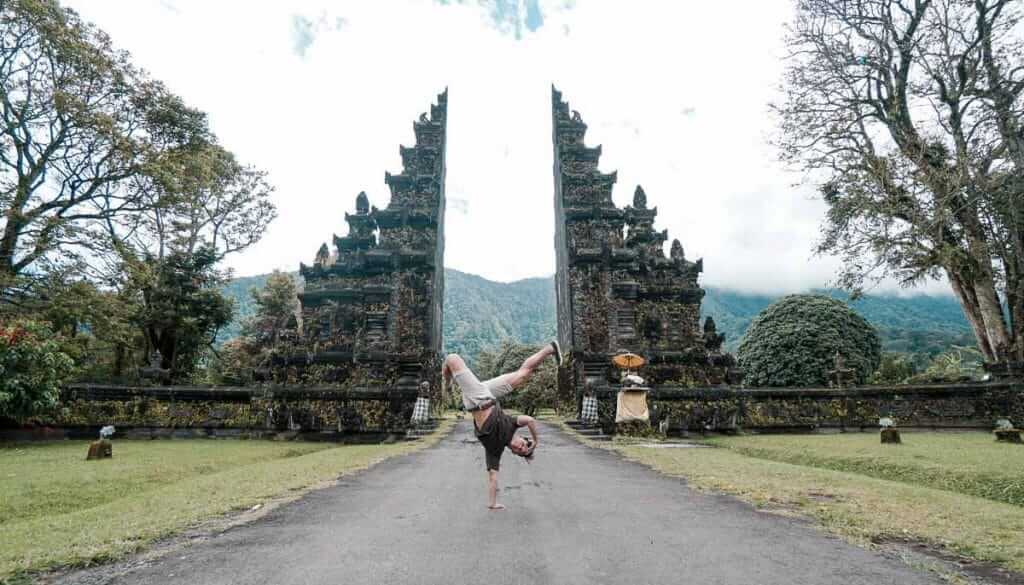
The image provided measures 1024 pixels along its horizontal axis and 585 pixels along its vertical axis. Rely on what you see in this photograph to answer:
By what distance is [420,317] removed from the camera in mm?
22953

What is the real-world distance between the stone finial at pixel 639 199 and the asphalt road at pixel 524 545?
28279 mm

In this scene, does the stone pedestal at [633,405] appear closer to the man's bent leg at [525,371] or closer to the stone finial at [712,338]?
the man's bent leg at [525,371]

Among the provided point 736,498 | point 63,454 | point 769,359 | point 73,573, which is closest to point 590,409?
point 736,498

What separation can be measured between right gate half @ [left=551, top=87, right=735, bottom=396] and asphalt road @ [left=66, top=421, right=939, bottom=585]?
13.3 m

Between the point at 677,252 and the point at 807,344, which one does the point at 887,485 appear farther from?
the point at 807,344

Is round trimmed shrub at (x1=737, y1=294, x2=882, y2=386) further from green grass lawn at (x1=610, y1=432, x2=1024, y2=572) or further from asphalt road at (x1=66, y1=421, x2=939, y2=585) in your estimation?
asphalt road at (x1=66, y1=421, x2=939, y2=585)

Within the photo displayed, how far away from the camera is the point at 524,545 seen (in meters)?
3.75

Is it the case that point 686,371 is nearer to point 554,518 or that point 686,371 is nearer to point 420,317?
point 420,317

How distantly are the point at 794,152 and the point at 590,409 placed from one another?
40.5 ft

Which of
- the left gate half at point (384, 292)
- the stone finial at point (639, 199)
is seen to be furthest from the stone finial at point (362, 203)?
the stone finial at point (639, 199)

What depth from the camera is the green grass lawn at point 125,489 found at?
3.91 m

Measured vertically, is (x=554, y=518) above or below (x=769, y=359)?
below

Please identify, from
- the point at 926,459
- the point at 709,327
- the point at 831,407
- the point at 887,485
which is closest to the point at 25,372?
the point at 887,485

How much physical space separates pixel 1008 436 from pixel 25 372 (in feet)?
75.2
